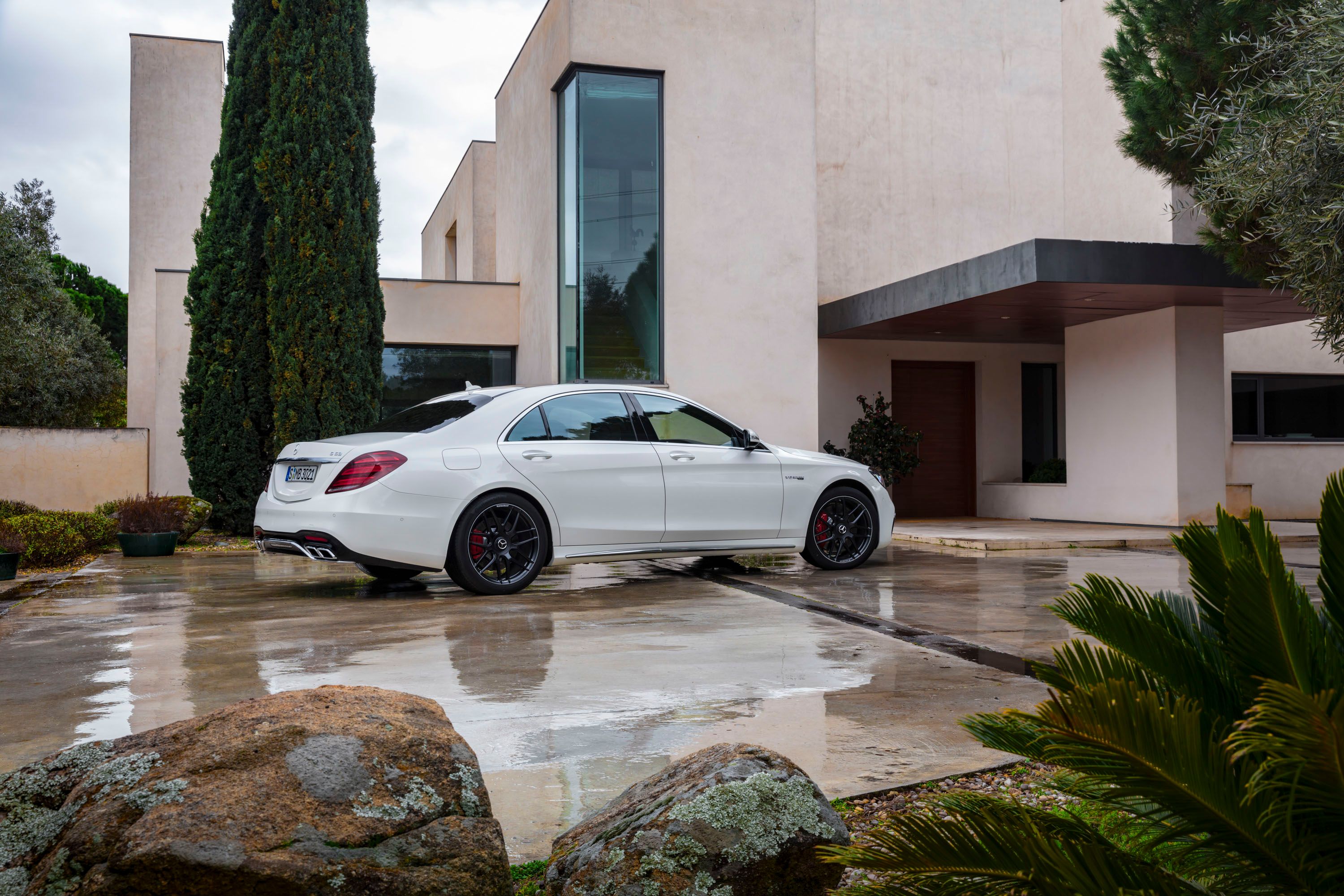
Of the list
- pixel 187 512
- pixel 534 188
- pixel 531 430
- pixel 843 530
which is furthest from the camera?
pixel 534 188

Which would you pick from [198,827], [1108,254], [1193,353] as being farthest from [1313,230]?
[198,827]

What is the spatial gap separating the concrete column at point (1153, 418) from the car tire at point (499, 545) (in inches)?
363

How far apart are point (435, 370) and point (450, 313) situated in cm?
93

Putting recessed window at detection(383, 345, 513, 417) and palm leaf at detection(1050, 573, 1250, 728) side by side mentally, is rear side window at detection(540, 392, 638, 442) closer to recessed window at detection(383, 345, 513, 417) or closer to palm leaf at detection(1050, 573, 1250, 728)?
palm leaf at detection(1050, 573, 1250, 728)

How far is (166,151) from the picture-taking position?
65.7ft

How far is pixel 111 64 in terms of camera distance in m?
23.6

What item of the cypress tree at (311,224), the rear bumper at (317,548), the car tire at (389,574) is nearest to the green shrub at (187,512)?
the cypress tree at (311,224)

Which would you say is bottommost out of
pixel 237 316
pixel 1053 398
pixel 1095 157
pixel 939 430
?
pixel 939 430

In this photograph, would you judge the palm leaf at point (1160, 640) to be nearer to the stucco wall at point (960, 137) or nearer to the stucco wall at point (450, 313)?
the stucco wall at point (450, 313)

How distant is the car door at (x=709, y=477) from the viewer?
8.50 m

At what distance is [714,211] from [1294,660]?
1354cm

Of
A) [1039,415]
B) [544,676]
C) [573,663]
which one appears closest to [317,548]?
[573,663]

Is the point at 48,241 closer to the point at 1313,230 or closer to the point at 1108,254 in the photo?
the point at 1108,254

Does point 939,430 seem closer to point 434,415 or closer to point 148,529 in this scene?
point 434,415
